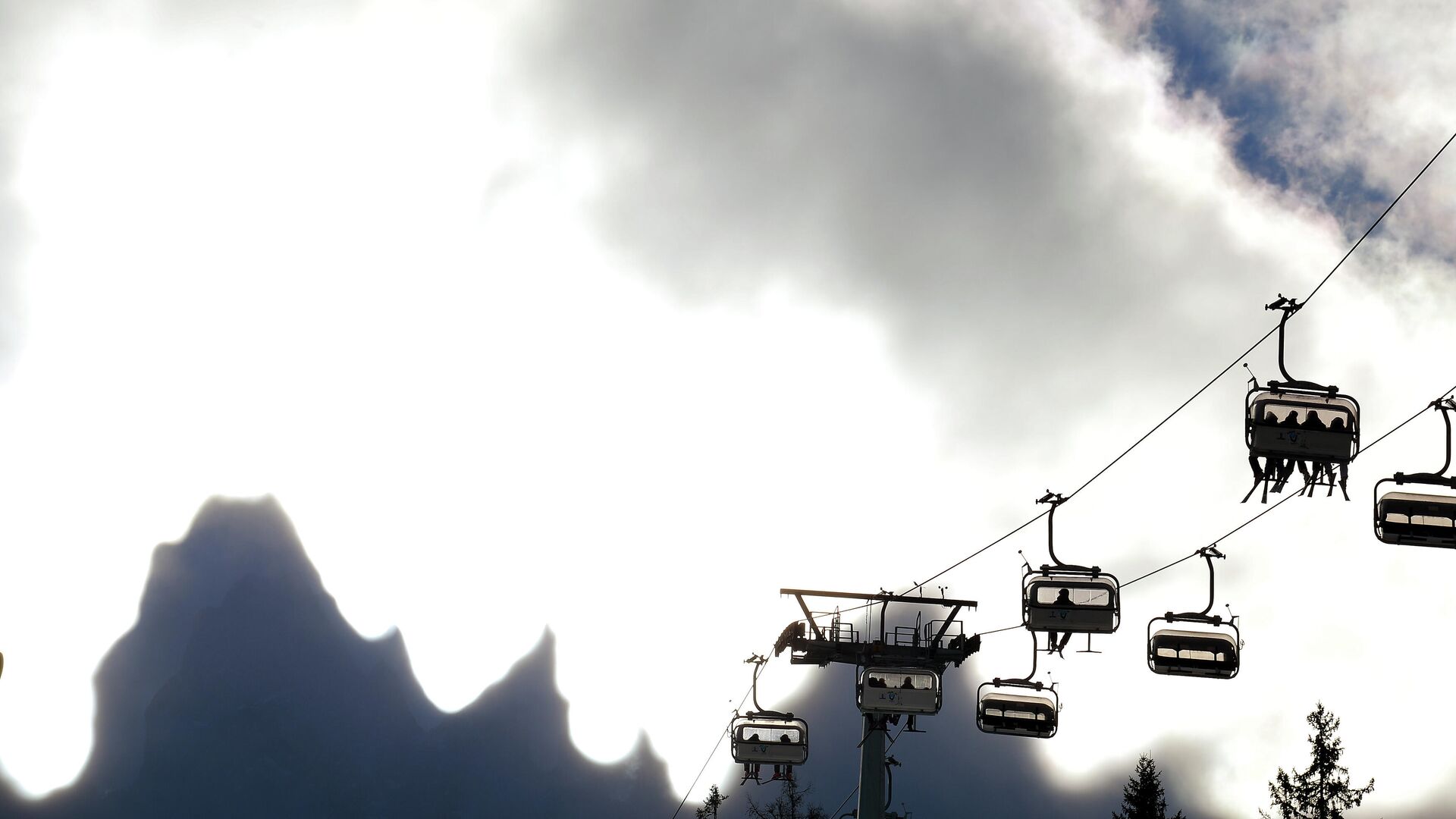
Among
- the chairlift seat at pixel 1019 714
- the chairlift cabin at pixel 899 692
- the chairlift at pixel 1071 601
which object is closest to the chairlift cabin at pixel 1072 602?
the chairlift at pixel 1071 601

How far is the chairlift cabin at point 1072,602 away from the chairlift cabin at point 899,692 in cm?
564

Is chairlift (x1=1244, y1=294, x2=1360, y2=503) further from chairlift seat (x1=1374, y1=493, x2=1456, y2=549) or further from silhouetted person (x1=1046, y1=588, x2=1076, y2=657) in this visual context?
silhouetted person (x1=1046, y1=588, x2=1076, y2=657)

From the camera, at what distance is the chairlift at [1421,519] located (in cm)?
1555

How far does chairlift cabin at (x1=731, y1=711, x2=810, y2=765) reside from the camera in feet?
102

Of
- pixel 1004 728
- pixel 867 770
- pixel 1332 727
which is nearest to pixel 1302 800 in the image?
pixel 1332 727

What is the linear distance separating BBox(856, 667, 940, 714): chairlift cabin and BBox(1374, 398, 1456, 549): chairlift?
12134mm

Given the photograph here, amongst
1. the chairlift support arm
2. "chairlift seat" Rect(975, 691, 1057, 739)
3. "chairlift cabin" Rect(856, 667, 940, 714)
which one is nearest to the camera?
the chairlift support arm

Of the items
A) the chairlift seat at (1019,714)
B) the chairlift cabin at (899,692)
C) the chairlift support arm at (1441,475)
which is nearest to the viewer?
the chairlift support arm at (1441,475)

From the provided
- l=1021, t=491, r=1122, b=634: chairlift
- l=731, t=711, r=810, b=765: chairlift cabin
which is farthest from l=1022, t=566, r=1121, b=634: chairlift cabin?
l=731, t=711, r=810, b=765: chairlift cabin

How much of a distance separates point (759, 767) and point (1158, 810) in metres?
48.5

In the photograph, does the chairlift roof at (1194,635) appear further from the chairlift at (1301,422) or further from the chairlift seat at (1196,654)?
the chairlift at (1301,422)

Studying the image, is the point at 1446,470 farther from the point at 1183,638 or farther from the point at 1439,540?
the point at 1183,638

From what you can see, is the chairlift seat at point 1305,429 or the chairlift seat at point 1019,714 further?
the chairlift seat at point 1019,714

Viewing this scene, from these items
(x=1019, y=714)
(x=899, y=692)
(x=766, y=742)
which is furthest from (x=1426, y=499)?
(x=766, y=742)
